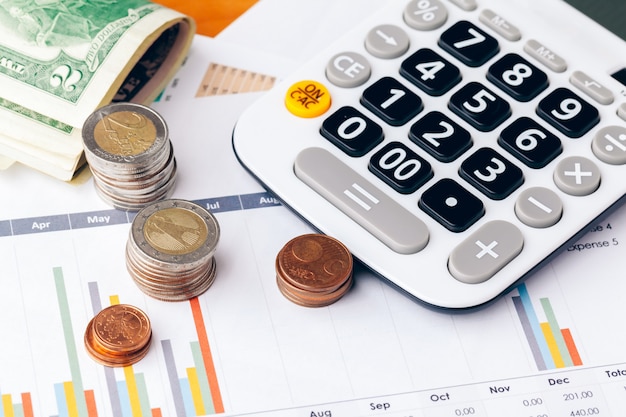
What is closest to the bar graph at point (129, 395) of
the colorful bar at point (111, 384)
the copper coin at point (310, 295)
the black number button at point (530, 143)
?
the colorful bar at point (111, 384)

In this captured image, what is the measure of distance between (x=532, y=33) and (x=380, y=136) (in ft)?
0.63

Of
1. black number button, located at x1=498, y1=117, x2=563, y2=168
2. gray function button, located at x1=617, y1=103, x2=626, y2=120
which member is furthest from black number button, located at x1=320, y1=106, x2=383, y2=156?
gray function button, located at x1=617, y1=103, x2=626, y2=120

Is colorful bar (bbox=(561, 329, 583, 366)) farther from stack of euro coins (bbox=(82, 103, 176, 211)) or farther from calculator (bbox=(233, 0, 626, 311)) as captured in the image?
stack of euro coins (bbox=(82, 103, 176, 211))

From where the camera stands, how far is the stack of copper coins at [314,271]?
0.77 metres

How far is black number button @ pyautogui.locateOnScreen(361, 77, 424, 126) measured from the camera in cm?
84

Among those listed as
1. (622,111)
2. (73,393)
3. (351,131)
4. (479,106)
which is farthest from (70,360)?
(622,111)

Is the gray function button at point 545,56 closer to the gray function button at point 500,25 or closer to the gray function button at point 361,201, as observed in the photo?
the gray function button at point 500,25

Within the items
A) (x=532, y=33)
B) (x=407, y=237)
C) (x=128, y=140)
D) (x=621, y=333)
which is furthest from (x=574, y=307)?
(x=128, y=140)

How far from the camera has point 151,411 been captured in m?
0.72

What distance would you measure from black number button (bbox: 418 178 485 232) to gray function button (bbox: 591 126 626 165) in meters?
0.12

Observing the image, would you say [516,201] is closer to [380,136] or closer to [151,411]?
[380,136]

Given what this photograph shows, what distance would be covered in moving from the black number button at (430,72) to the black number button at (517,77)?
0.03m

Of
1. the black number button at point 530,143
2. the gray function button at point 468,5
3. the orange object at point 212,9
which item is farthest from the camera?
the orange object at point 212,9

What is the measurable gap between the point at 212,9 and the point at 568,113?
393mm
